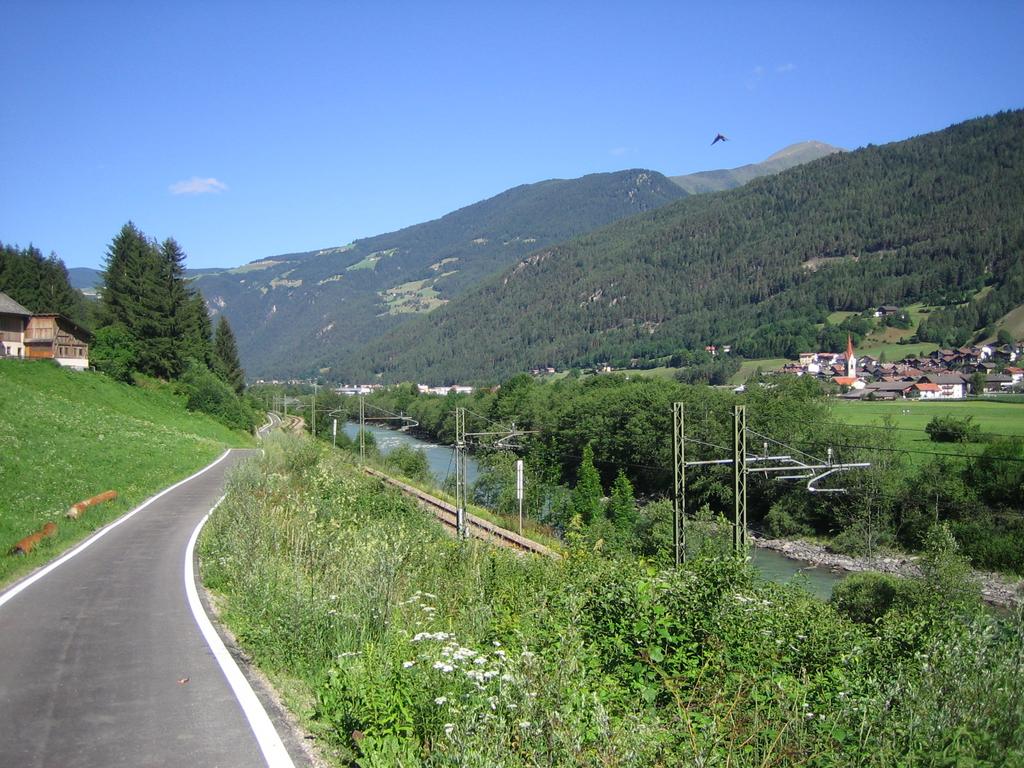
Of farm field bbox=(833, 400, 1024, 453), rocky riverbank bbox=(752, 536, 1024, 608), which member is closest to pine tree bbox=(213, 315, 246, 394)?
rocky riverbank bbox=(752, 536, 1024, 608)

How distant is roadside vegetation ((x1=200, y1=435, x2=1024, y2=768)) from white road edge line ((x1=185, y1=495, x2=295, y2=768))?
0.24 meters

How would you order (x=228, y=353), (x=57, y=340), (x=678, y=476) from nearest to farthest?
(x=678, y=476) < (x=57, y=340) < (x=228, y=353)

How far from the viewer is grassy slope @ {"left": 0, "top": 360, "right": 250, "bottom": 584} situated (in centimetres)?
1378

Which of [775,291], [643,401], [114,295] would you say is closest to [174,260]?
[114,295]

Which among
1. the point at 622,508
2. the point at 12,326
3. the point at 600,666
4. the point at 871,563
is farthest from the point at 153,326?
the point at 600,666

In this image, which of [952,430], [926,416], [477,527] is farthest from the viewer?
[926,416]

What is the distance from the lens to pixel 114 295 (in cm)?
5209

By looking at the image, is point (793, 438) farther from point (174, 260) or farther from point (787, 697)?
point (787, 697)

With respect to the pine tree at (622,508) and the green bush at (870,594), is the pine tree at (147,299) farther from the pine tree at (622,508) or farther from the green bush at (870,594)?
the green bush at (870,594)

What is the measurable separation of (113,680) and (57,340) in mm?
42442

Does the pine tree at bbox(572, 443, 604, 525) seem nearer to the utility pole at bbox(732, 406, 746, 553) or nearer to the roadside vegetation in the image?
the utility pole at bbox(732, 406, 746, 553)

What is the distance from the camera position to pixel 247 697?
19.1ft

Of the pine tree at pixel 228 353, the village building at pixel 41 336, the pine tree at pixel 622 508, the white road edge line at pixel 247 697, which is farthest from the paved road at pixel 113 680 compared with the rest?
the pine tree at pixel 228 353

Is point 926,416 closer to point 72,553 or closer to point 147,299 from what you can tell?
point 147,299
